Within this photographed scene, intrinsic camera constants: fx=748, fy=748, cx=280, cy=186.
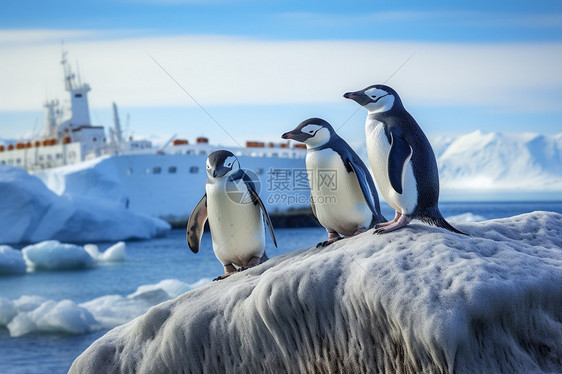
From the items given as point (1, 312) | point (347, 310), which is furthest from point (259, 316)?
point (1, 312)

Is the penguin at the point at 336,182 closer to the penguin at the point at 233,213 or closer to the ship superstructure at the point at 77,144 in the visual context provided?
the penguin at the point at 233,213

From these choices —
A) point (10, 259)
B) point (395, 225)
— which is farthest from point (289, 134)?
point (10, 259)

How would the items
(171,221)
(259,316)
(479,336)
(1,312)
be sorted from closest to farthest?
(479,336), (259,316), (1,312), (171,221)

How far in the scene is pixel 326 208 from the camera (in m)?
5.85

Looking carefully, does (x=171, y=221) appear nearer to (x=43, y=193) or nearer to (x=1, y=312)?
(x=43, y=193)

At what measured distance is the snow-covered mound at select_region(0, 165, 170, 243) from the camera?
32750 millimetres

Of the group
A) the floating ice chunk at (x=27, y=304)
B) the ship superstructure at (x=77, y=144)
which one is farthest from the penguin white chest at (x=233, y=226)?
the ship superstructure at (x=77, y=144)

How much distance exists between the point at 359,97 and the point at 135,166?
3665cm

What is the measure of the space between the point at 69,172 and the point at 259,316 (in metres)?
36.0

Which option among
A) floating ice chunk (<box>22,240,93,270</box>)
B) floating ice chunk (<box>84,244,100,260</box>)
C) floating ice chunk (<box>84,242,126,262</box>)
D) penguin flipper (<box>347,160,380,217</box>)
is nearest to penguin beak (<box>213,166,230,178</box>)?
penguin flipper (<box>347,160,380,217</box>)

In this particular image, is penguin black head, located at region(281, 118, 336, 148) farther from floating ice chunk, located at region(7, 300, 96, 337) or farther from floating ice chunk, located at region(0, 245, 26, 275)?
floating ice chunk, located at region(0, 245, 26, 275)

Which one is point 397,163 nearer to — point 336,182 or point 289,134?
point 336,182

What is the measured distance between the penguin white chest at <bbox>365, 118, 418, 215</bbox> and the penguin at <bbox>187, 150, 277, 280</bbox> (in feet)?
3.59

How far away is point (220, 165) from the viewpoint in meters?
6.11
